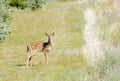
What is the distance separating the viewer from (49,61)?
2406cm

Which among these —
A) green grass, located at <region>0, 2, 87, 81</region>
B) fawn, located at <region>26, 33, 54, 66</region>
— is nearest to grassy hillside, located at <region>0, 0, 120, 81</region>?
green grass, located at <region>0, 2, 87, 81</region>

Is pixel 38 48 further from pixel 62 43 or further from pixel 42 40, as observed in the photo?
pixel 42 40

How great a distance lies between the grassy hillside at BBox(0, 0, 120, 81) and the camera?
16.1m

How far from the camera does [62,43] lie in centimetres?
2995

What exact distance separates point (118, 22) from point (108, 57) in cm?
1751

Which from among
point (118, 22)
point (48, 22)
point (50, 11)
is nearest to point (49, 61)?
point (118, 22)

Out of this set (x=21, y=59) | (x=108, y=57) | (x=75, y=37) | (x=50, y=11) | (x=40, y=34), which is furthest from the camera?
(x=50, y=11)

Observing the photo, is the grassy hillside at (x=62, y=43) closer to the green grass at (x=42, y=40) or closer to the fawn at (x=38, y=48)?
the green grass at (x=42, y=40)

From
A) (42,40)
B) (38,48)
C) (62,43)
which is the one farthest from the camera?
(42,40)

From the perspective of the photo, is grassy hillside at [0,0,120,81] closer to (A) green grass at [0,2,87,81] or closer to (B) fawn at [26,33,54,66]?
(A) green grass at [0,2,87,81]

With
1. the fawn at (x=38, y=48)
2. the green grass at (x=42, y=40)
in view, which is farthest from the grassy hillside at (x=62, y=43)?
the fawn at (x=38, y=48)

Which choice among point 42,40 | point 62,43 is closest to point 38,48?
point 62,43

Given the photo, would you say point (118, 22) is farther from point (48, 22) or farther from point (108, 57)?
point (108, 57)

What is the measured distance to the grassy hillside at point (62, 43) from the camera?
16109mm
